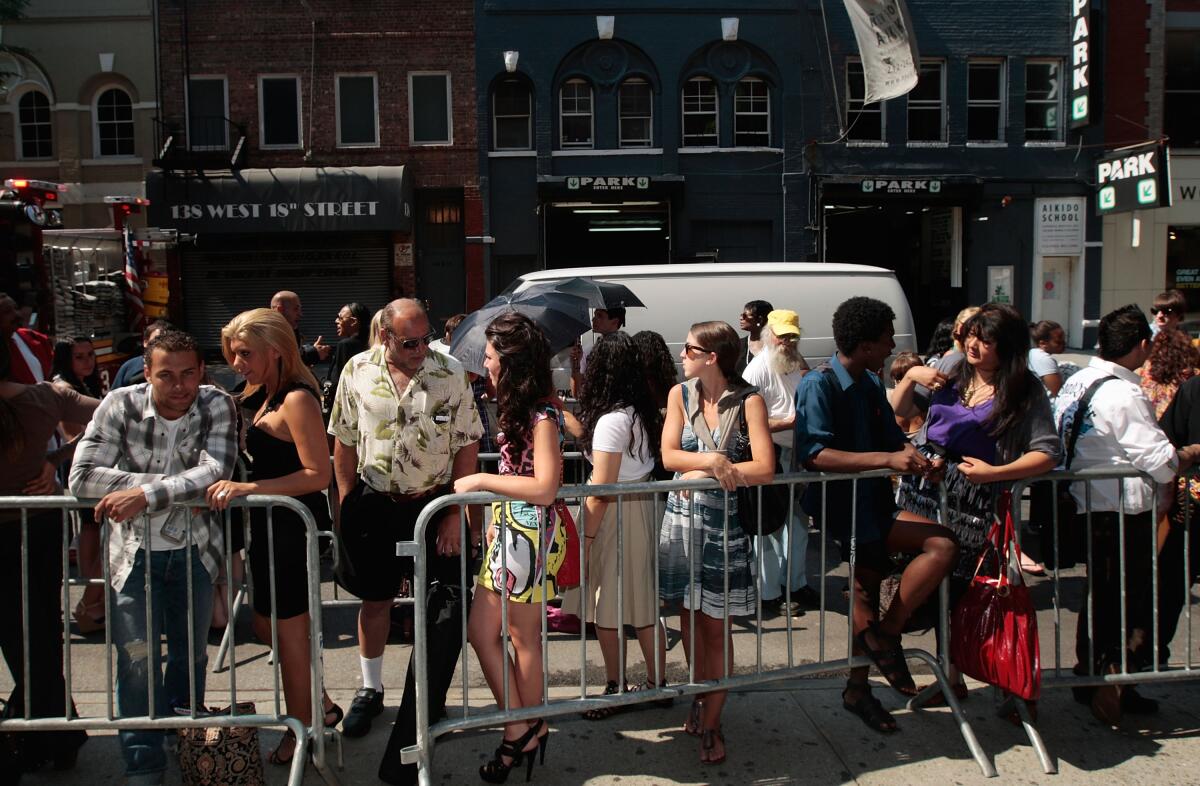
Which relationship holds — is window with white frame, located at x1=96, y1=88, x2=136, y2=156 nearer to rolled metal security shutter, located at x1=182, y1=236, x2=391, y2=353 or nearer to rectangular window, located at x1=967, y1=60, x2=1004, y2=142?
rolled metal security shutter, located at x1=182, y1=236, x2=391, y2=353

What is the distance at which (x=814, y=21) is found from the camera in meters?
19.3

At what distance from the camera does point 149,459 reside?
3.62 meters

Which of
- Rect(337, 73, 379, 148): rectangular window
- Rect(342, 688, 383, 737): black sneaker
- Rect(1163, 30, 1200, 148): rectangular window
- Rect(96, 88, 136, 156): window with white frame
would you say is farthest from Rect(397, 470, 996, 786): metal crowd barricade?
Rect(1163, 30, 1200, 148): rectangular window

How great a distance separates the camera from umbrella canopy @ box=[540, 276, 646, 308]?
7.39m

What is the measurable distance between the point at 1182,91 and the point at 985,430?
2107 cm

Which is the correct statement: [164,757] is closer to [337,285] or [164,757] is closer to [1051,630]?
[1051,630]

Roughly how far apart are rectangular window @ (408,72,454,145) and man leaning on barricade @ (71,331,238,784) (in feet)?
54.5

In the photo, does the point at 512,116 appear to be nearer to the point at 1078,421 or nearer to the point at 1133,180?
the point at 1133,180

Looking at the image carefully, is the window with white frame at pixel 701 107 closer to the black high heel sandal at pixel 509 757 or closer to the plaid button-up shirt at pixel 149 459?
the plaid button-up shirt at pixel 149 459

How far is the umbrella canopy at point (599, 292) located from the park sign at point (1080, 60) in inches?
602

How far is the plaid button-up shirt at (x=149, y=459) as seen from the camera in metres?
3.49

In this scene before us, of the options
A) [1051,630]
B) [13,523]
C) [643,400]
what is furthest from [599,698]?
[1051,630]

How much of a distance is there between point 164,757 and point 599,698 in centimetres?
168

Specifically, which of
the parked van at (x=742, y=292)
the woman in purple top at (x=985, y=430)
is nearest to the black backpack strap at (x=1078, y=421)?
the woman in purple top at (x=985, y=430)
